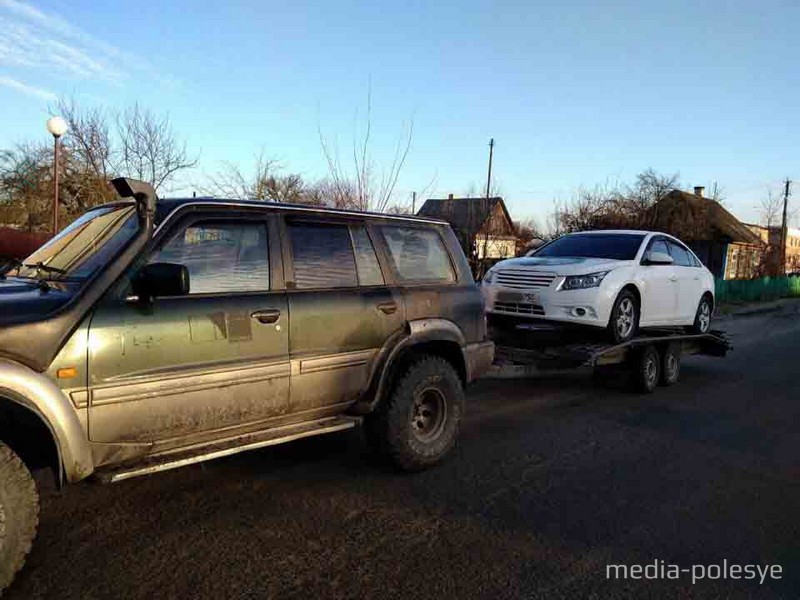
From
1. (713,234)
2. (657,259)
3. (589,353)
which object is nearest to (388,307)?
(589,353)

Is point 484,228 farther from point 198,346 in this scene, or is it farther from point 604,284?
point 198,346

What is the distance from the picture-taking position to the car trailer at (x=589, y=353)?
7125 mm

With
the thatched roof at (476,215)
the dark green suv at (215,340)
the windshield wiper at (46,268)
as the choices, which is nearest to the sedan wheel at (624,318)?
the dark green suv at (215,340)

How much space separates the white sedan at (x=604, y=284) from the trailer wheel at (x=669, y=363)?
0.37 metres

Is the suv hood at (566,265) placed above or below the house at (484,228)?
below

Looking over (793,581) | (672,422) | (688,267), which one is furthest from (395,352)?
(688,267)

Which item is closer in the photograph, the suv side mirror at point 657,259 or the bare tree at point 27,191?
the suv side mirror at point 657,259

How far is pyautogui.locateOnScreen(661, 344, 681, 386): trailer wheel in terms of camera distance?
8508mm

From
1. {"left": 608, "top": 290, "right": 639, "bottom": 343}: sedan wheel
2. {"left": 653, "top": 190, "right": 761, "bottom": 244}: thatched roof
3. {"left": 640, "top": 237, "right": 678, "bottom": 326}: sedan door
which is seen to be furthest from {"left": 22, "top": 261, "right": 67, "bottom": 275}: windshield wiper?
{"left": 653, "top": 190, "right": 761, "bottom": 244}: thatched roof

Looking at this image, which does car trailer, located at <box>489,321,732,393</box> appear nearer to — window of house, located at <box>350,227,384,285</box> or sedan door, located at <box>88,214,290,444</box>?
window of house, located at <box>350,227,384,285</box>

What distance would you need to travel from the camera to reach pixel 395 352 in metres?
4.60

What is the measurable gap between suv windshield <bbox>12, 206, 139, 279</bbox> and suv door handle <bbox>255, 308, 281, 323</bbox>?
0.84m

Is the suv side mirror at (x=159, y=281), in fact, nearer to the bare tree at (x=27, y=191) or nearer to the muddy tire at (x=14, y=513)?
the muddy tire at (x=14, y=513)

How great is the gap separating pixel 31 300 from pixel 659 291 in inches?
298
